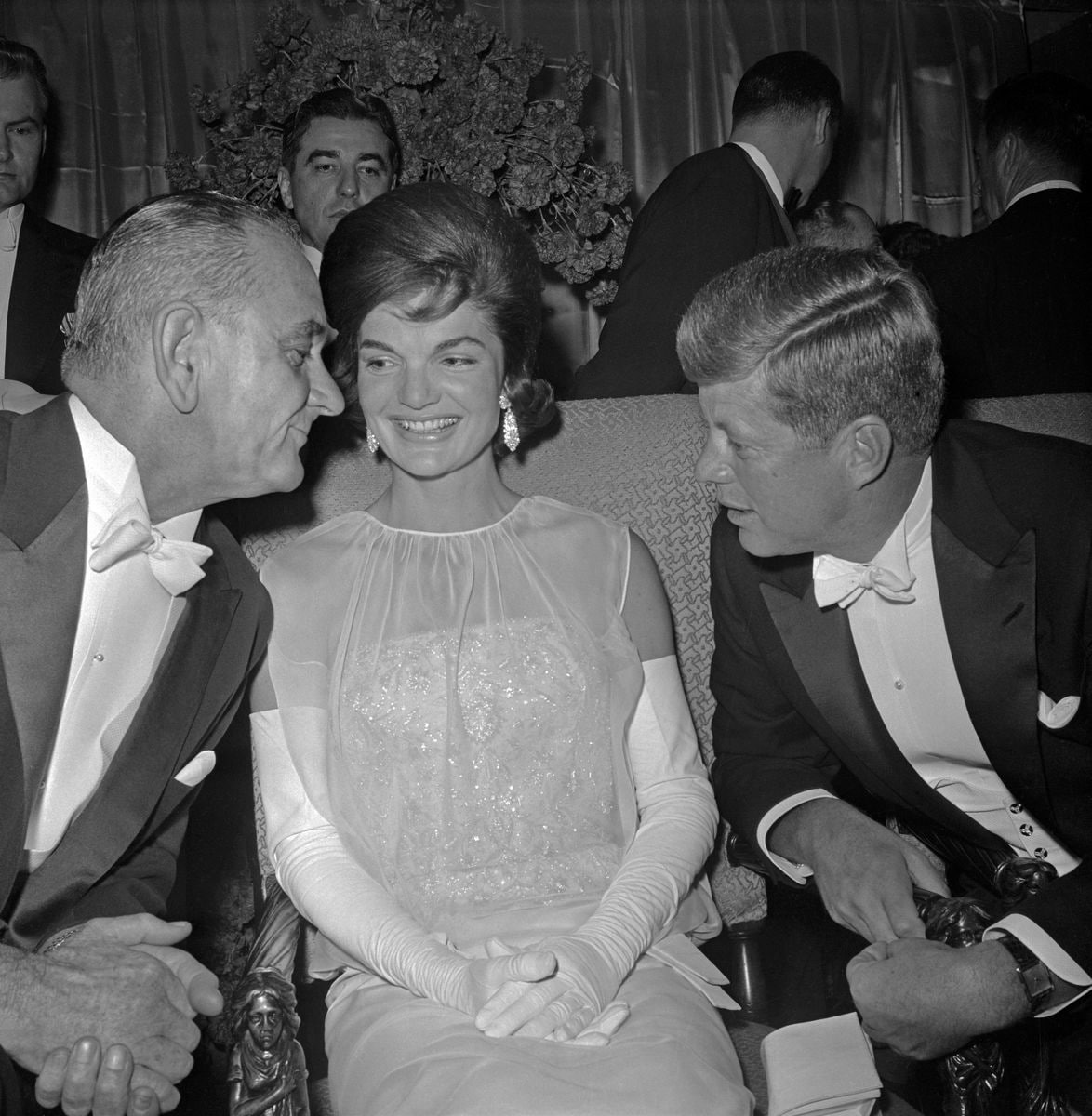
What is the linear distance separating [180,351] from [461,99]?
1.78 m

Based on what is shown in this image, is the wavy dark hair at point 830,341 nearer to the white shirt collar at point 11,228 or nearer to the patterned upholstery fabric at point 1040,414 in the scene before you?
the patterned upholstery fabric at point 1040,414

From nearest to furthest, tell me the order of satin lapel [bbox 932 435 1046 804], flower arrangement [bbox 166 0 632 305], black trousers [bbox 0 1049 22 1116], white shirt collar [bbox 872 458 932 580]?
black trousers [bbox 0 1049 22 1116]
satin lapel [bbox 932 435 1046 804]
white shirt collar [bbox 872 458 932 580]
flower arrangement [bbox 166 0 632 305]

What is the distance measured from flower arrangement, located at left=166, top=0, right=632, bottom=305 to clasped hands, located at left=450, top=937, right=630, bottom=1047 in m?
2.19

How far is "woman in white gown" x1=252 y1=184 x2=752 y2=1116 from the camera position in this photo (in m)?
2.04

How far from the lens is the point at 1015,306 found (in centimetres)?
361

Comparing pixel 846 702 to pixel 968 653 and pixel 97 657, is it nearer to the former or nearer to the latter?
pixel 968 653

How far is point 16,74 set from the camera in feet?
12.5

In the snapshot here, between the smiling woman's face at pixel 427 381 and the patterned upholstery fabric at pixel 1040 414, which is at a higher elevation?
the smiling woman's face at pixel 427 381

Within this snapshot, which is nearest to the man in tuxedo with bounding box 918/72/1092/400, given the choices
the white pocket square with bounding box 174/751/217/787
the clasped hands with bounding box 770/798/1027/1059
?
the clasped hands with bounding box 770/798/1027/1059

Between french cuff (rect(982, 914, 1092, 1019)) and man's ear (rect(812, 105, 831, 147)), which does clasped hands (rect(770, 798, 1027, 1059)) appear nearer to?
french cuff (rect(982, 914, 1092, 1019))

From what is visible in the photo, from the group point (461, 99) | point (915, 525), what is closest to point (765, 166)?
point (461, 99)

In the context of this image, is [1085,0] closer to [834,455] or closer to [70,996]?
[834,455]

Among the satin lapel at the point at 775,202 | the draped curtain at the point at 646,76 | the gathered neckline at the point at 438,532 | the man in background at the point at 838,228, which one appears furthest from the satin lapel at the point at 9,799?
the draped curtain at the point at 646,76

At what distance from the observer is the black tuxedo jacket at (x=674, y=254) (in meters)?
3.67
